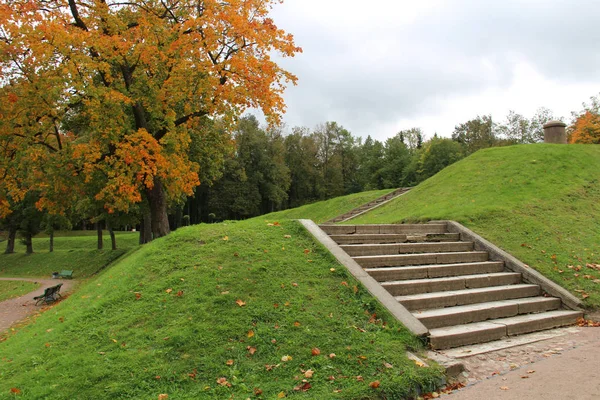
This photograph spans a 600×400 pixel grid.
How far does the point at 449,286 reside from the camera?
22.9 ft

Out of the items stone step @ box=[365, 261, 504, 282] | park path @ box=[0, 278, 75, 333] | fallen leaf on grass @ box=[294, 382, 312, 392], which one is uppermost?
stone step @ box=[365, 261, 504, 282]

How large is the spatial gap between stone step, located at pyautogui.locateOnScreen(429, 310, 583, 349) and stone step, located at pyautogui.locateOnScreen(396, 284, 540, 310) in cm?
51

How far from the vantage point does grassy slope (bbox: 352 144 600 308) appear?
8.77 m

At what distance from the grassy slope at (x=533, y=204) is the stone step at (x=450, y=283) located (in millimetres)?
1044

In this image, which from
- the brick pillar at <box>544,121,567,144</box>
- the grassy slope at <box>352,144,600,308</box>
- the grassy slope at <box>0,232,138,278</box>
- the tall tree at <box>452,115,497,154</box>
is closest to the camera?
the grassy slope at <box>352,144,600,308</box>

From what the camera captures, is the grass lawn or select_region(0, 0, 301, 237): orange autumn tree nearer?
select_region(0, 0, 301, 237): orange autumn tree

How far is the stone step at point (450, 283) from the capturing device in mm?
6484

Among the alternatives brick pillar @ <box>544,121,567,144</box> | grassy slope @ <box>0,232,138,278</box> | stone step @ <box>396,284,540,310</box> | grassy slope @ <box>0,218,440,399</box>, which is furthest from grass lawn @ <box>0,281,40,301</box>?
brick pillar @ <box>544,121,567,144</box>

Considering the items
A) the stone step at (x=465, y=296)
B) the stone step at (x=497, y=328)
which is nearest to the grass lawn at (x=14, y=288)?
the stone step at (x=465, y=296)

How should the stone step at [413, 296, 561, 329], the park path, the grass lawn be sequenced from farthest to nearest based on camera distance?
the grass lawn, the park path, the stone step at [413, 296, 561, 329]

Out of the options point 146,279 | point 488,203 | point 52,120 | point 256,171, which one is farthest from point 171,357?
point 256,171

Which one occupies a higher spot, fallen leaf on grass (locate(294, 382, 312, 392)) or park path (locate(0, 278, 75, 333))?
fallen leaf on grass (locate(294, 382, 312, 392))

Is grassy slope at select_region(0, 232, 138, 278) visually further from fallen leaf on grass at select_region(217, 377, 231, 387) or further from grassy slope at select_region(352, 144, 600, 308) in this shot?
fallen leaf on grass at select_region(217, 377, 231, 387)

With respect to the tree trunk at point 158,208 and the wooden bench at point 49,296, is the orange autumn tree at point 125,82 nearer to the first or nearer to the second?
the tree trunk at point 158,208
